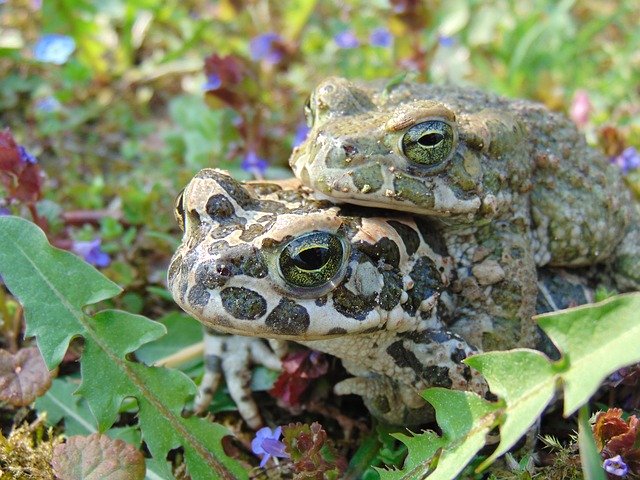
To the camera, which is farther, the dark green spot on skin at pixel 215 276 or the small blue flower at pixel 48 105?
the small blue flower at pixel 48 105

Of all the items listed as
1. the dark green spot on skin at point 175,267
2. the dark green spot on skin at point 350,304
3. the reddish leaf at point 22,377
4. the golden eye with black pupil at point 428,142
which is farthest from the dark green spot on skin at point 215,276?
the reddish leaf at point 22,377

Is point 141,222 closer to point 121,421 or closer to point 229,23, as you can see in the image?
point 121,421

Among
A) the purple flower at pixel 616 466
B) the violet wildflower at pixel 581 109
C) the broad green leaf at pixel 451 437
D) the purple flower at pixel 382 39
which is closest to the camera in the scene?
the broad green leaf at pixel 451 437

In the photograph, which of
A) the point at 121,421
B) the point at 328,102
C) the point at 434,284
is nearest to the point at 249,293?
the point at 434,284

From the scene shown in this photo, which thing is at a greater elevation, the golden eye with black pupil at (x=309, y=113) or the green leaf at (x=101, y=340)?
the golden eye with black pupil at (x=309, y=113)

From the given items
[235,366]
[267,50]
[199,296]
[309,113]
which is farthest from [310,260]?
[267,50]

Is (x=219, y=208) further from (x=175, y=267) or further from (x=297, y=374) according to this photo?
(x=297, y=374)

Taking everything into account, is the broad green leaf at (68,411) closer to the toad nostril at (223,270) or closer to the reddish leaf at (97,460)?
the reddish leaf at (97,460)
